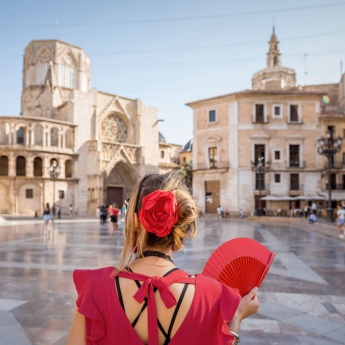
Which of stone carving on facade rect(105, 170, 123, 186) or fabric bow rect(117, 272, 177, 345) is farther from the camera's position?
stone carving on facade rect(105, 170, 123, 186)

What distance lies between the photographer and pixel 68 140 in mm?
46031

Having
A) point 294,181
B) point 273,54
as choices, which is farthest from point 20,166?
Result: point 273,54

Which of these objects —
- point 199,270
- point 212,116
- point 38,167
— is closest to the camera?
point 199,270

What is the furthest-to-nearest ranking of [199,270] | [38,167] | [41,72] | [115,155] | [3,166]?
[41,72] → [115,155] → [38,167] → [3,166] → [199,270]

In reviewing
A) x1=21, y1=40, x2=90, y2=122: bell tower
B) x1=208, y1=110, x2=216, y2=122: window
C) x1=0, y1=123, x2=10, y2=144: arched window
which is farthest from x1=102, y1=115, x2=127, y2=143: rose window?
x1=208, y1=110, x2=216, y2=122: window

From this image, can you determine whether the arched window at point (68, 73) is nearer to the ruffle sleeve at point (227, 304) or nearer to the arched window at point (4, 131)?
the arched window at point (4, 131)

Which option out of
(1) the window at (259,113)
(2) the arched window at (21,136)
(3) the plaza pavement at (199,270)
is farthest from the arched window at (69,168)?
(3) the plaza pavement at (199,270)

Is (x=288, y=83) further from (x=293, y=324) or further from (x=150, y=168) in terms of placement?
(x=293, y=324)

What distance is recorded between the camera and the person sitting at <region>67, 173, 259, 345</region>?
5.16 feet

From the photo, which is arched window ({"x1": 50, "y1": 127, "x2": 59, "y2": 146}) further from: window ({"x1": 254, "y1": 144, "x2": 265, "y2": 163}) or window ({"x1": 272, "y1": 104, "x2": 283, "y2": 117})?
window ({"x1": 272, "y1": 104, "x2": 283, "y2": 117})

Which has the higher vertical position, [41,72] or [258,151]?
[41,72]

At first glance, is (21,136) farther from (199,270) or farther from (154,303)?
(154,303)

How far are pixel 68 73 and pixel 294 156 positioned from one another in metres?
32.7

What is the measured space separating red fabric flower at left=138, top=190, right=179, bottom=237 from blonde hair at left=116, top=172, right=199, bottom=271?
9 cm
